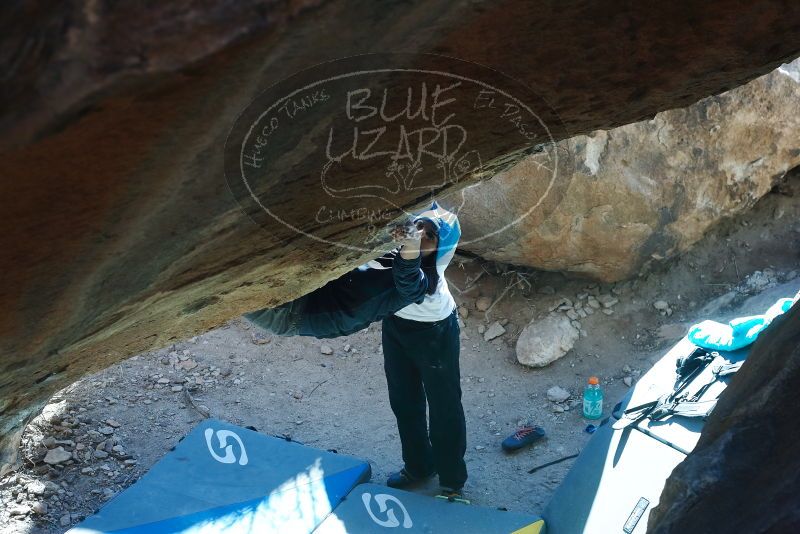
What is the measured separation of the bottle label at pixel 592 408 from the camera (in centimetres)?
383

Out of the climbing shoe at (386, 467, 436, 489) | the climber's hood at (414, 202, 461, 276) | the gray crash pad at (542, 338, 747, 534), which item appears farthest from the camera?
the climbing shoe at (386, 467, 436, 489)

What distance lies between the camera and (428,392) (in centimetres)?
319

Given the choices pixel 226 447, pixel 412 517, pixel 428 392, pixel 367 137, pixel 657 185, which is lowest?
pixel 412 517

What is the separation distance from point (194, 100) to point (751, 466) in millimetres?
1195

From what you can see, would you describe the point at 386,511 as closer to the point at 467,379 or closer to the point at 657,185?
the point at 467,379

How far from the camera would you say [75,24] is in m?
0.89

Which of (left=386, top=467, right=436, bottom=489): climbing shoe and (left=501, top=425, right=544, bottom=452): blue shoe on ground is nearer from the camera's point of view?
(left=386, top=467, right=436, bottom=489): climbing shoe

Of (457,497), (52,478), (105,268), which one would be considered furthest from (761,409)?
(52,478)

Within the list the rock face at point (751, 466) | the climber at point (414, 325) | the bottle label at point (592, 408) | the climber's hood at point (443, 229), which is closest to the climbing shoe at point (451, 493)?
the climber at point (414, 325)

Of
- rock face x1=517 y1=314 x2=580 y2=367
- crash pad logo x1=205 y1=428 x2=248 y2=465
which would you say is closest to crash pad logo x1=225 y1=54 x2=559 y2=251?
crash pad logo x1=205 y1=428 x2=248 y2=465

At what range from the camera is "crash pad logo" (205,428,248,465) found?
3.28 metres

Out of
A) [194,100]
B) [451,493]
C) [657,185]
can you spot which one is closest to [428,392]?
[451,493]

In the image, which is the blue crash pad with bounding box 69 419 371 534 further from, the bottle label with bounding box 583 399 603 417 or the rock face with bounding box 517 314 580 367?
the rock face with bounding box 517 314 580 367

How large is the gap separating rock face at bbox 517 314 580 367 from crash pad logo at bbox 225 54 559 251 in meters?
2.62
